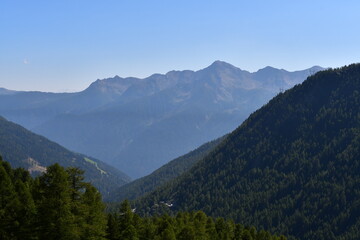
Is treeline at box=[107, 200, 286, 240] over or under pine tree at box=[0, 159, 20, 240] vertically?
under

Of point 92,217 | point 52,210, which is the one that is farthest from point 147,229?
point 52,210

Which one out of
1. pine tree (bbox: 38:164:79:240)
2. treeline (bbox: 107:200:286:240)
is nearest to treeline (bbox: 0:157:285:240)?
pine tree (bbox: 38:164:79:240)

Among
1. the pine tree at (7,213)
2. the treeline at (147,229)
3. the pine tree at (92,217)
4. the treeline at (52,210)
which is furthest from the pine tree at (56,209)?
the treeline at (147,229)

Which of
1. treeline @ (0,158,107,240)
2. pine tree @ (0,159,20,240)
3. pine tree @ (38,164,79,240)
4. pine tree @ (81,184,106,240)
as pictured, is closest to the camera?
pine tree @ (38,164,79,240)

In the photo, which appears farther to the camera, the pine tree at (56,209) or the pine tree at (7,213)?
the pine tree at (7,213)

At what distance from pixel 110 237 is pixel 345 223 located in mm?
165592

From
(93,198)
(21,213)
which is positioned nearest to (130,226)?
(93,198)

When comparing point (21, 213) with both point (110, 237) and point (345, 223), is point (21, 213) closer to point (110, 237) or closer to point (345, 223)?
point (110, 237)

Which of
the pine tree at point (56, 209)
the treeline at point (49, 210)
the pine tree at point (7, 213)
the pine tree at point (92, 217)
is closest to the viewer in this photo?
the pine tree at point (56, 209)

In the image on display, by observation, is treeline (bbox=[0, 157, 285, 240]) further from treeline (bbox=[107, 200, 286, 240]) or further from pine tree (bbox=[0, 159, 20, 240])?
treeline (bbox=[107, 200, 286, 240])

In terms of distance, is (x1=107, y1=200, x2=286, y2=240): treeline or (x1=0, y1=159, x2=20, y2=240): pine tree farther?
(x1=107, y1=200, x2=286, y2=240): treeline

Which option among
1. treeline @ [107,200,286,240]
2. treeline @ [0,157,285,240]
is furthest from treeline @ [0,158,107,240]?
treeline @ [107,200,286,240]

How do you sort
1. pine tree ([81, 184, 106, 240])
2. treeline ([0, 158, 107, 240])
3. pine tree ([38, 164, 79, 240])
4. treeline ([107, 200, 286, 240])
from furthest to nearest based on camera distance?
treeline ([107, 200, 286, 240])
pine tree ([81, 184, 106, 240])
treeline ([0, 158, 107, 240])
pine tree ([38, 164, 79, 240])

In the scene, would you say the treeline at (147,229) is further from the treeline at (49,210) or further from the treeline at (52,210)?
the treeline at (49,210)
